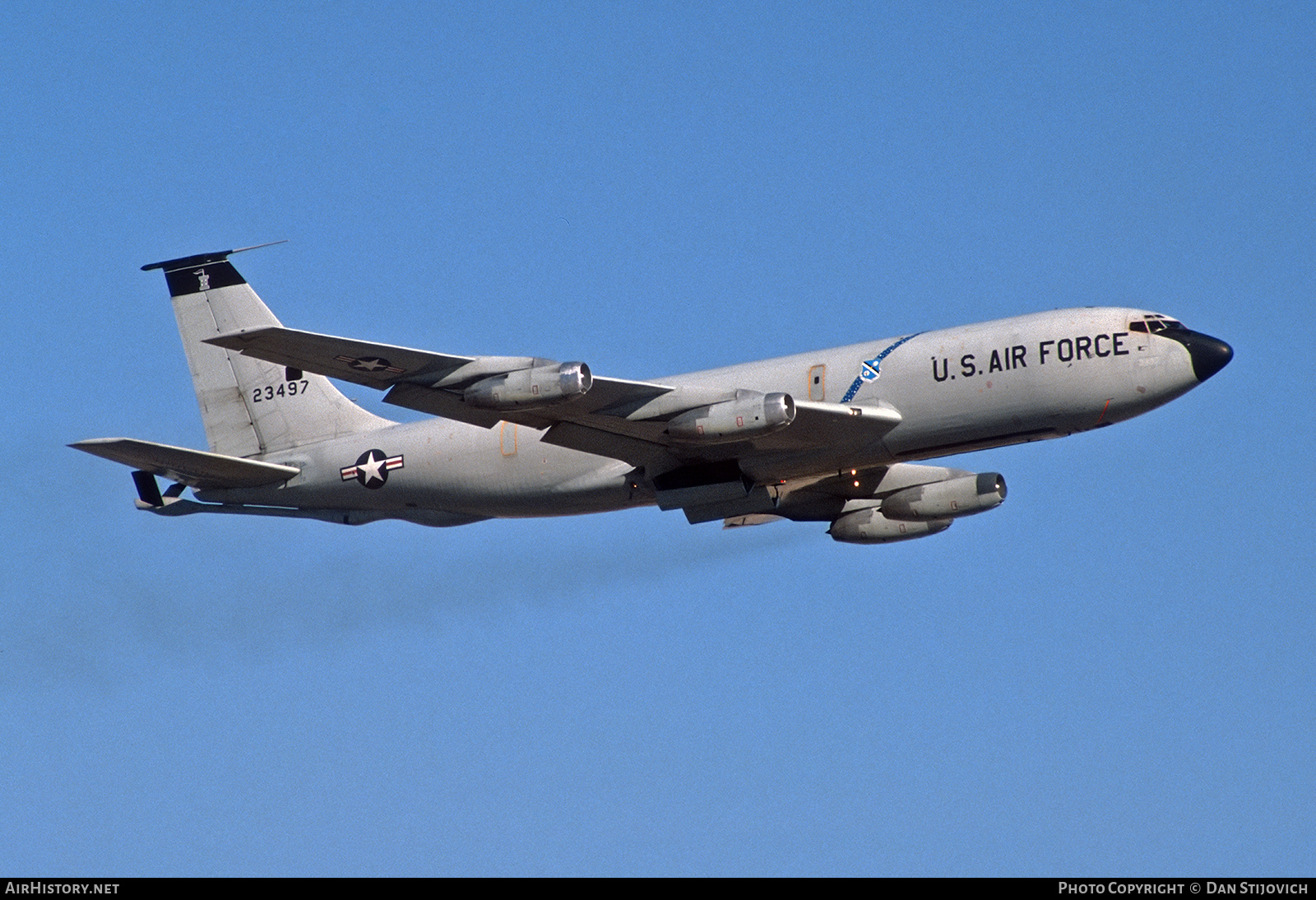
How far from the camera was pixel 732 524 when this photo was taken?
4894 cm

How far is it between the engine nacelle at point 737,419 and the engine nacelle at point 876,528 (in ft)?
27.8

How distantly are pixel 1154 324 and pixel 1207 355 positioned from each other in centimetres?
150

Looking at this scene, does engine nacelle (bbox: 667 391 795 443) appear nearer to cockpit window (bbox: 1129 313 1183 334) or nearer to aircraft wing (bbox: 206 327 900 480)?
aircraft wing (bbox: 206 327 900 480)

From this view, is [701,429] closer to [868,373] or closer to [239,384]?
[868,373]

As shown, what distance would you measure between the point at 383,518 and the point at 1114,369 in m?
20.8

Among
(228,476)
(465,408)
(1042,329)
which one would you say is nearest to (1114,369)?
(1042,329)

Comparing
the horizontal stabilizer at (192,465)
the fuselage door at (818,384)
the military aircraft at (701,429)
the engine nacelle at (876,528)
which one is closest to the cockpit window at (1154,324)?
the military aircraft at (701,429)

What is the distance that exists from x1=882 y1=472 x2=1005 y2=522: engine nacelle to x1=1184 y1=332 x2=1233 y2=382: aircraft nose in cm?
730

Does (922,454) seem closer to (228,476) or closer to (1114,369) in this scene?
(1114,369)

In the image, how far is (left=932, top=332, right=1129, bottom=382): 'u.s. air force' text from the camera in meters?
40.7

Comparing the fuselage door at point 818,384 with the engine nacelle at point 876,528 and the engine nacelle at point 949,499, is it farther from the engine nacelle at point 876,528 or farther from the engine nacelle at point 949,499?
the engine nacelle at point 876,528

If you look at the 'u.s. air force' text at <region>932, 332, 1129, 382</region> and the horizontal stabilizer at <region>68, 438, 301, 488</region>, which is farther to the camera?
the horizontal stabilizer at <region>68, 438, 301, 488</region>

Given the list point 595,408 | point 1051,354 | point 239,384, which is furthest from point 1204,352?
point 239,384

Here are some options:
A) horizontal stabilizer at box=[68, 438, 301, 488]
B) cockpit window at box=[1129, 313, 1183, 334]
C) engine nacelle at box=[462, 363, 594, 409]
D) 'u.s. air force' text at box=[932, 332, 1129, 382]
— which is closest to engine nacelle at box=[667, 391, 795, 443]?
engine nacelle at box=[462, 363, 594, 409]
